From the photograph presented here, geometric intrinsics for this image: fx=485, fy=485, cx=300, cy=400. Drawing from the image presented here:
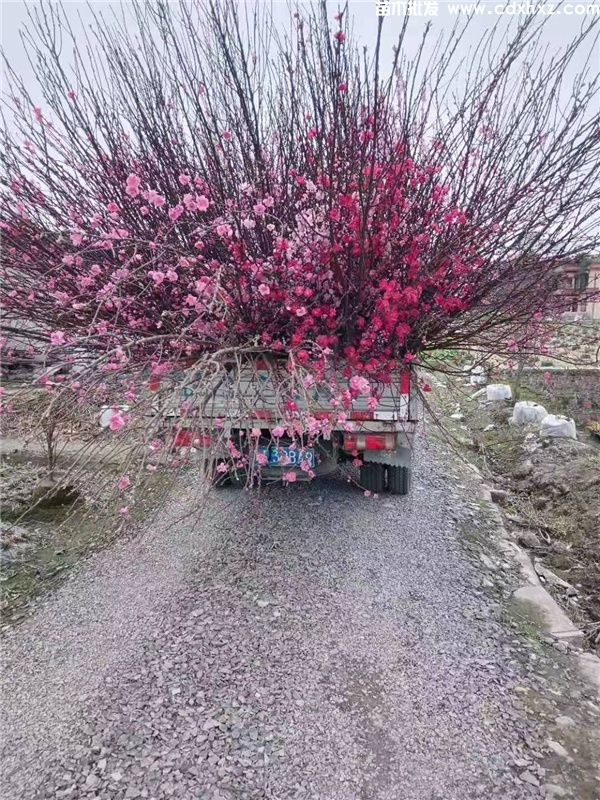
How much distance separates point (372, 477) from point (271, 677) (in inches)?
91.3

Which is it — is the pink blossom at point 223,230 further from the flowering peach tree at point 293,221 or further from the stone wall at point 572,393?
the stone wall at point 572,393

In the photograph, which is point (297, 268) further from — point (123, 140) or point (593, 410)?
point (593, 410)

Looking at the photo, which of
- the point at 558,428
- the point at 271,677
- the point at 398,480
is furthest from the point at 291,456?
the point at 558,428

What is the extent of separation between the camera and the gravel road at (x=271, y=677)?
6.29 feet

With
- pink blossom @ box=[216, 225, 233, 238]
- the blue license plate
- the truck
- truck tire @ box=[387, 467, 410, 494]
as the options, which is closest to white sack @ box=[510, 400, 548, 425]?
truck tire @ box=[387, 467, 410, 494]

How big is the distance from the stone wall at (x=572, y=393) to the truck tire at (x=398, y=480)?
5.68 metres

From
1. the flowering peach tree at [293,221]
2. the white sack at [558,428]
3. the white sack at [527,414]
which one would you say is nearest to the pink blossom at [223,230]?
the flowering peach tree at [293,221]

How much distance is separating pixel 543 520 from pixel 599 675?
245 centimetres

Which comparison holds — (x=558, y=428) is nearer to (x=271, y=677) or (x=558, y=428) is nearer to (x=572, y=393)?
(x=572, y=393)

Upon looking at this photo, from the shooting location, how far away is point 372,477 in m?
4.46

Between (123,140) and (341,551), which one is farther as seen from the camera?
(123,140)

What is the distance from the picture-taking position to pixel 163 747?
Answer: 2.02m

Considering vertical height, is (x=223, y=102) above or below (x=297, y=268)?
above

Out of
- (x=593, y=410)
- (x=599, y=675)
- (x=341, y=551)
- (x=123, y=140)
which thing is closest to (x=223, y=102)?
(x=123, y=140)
